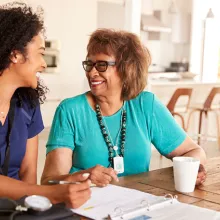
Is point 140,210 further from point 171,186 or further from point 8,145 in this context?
point 8,145

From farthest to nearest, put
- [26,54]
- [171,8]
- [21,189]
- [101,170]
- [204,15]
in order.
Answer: [171,8] → [204,15] → [26,54] → [101,170] → [21,189]

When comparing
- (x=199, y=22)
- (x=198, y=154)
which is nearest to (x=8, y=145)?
(x=198, y=154)

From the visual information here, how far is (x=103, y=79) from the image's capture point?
6.28 ft

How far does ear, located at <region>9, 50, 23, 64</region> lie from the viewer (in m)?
1.57

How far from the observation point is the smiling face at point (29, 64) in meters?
1.58

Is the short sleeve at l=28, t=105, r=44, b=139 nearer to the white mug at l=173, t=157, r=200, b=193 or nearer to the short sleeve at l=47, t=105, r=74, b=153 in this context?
the short sleeve at l=47, t=105, r=74, b=153

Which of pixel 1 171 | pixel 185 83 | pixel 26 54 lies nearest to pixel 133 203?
pixel 1 171

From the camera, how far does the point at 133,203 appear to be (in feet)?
4.23

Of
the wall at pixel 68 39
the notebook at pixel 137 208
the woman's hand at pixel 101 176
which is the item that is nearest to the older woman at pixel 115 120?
the woman's hand at pixel 101 176

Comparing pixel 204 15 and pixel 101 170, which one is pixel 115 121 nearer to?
pixel 101 170

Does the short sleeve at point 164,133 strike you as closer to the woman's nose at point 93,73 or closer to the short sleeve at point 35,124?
the woman's nose at point 93,73

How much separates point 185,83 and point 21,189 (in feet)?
14.9

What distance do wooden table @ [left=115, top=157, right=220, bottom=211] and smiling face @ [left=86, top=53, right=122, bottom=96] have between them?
43 cm

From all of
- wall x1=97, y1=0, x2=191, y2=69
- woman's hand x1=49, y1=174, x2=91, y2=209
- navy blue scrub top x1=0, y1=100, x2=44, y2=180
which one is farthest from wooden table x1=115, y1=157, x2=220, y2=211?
wall x1=97, y1=0, x2=191, y2=69
